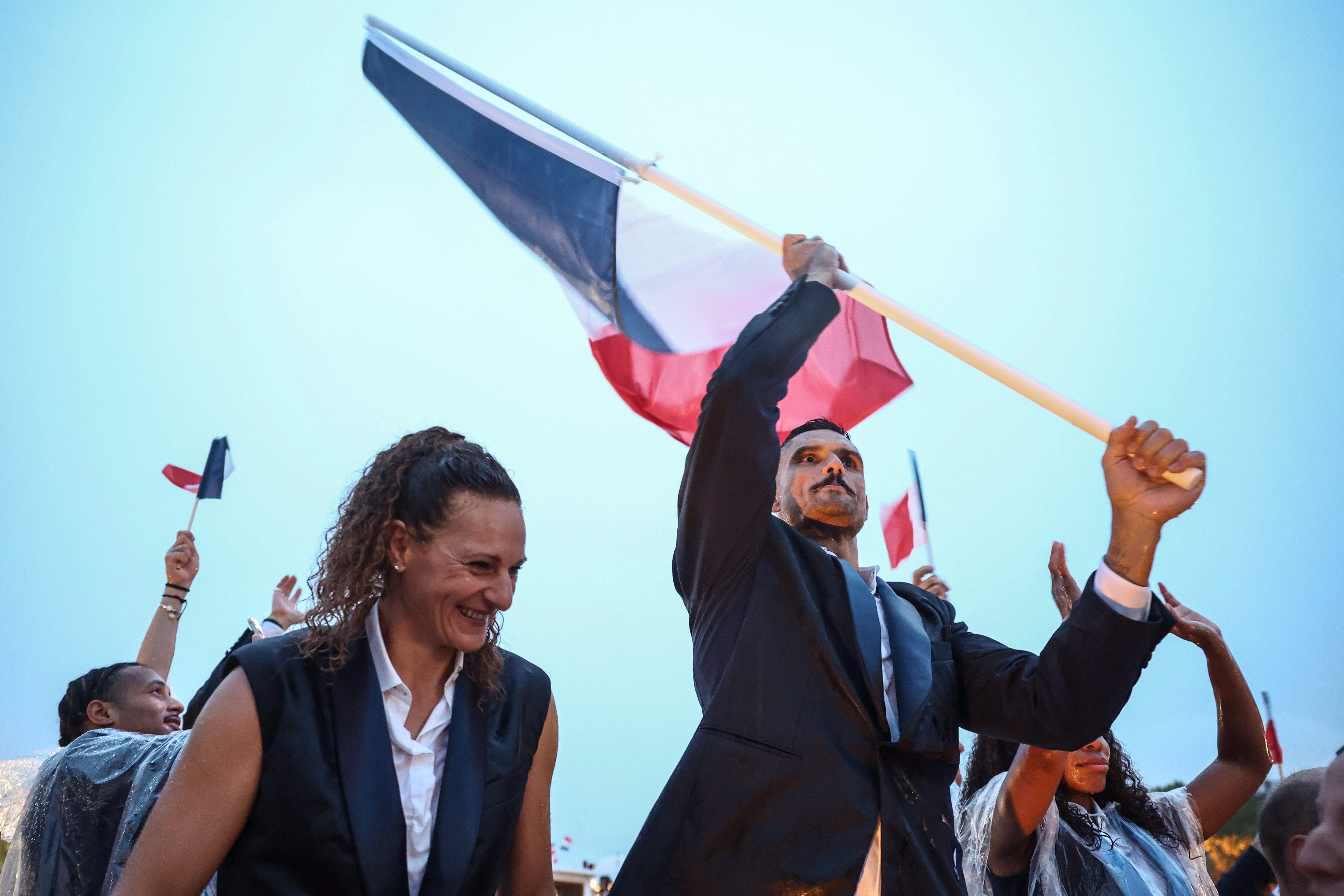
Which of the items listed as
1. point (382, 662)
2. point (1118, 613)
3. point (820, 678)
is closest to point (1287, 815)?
point (1118, 613)

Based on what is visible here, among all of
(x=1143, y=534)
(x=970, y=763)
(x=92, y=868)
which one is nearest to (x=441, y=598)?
(x=1143, y=534)

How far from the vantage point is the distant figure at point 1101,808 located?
3854 mm

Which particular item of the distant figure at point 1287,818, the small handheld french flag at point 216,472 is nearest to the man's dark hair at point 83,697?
the small handheld french flag at point 216,472

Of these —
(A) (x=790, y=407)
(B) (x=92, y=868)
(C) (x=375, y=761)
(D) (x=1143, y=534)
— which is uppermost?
(A) (x=790, y=407)

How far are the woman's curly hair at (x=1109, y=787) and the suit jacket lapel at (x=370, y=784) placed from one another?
2.62 meters

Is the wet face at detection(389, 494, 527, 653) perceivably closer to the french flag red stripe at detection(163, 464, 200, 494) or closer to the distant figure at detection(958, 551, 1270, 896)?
the distant figure at detection(958, 551, 1270, 896)

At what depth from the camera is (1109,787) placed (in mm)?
4547

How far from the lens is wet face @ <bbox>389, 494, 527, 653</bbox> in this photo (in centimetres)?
271

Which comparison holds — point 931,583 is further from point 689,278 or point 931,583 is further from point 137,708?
point 137,708

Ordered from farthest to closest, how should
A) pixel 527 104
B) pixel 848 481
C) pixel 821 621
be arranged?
pixel 527 104 < pixel 848 481 < pixel 821 621

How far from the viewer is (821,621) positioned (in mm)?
2938

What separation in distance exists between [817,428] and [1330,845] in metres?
2.71

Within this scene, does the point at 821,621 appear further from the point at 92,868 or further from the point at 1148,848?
the point at 92,868

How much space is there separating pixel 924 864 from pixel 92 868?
2.85 m
